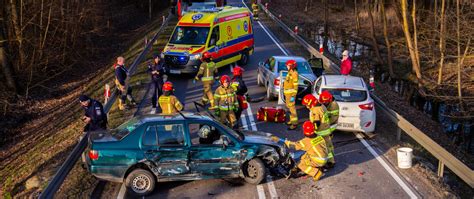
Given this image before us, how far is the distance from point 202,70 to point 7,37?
11.5 metres

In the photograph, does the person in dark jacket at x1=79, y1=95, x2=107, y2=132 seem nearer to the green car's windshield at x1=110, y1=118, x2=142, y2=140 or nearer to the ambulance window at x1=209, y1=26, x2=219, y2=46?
the green car's windshield at x1=110, y1=118, x2=142, y2=140

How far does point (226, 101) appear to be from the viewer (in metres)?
13.0

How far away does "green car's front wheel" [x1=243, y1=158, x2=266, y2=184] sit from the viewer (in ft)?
34.1

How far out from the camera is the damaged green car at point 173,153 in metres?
9.77

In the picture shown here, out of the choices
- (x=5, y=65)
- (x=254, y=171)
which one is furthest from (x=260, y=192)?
(x=5, y=65)

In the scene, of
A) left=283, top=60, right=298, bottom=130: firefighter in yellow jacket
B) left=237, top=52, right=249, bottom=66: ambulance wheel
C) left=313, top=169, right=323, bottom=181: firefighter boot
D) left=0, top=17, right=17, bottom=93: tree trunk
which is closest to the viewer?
left=313, top=169, right=323, bottom=181: firefighter boot

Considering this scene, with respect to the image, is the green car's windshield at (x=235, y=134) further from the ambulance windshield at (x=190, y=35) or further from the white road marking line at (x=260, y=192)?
the ambulance windshield at (x=190, y=35)

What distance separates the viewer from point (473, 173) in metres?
10.3

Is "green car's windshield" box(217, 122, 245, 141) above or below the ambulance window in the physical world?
below

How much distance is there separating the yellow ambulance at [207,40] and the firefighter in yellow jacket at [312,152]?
9.29m

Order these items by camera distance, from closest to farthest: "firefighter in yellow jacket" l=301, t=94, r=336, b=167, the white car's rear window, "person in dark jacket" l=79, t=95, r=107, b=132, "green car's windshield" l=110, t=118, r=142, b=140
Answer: "green car's windshield" l=110, t=118, r=142, b=140, "firefighter in yellow jacket" l=301, t=94, r=336, b=167, "person in dark jacket" l=79, t=95, r=107, b=132, the white car's rear window

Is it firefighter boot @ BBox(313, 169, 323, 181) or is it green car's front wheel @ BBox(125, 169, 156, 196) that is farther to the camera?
firefighter boot @ BBox(313, 169, 323, 181)

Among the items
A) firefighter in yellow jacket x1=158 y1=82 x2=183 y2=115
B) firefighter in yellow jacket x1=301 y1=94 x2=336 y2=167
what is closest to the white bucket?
firefighter in yellow jacket x1=301 y1=94 x2=336 y2=167

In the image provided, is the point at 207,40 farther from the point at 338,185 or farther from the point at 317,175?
the point at 338,185
